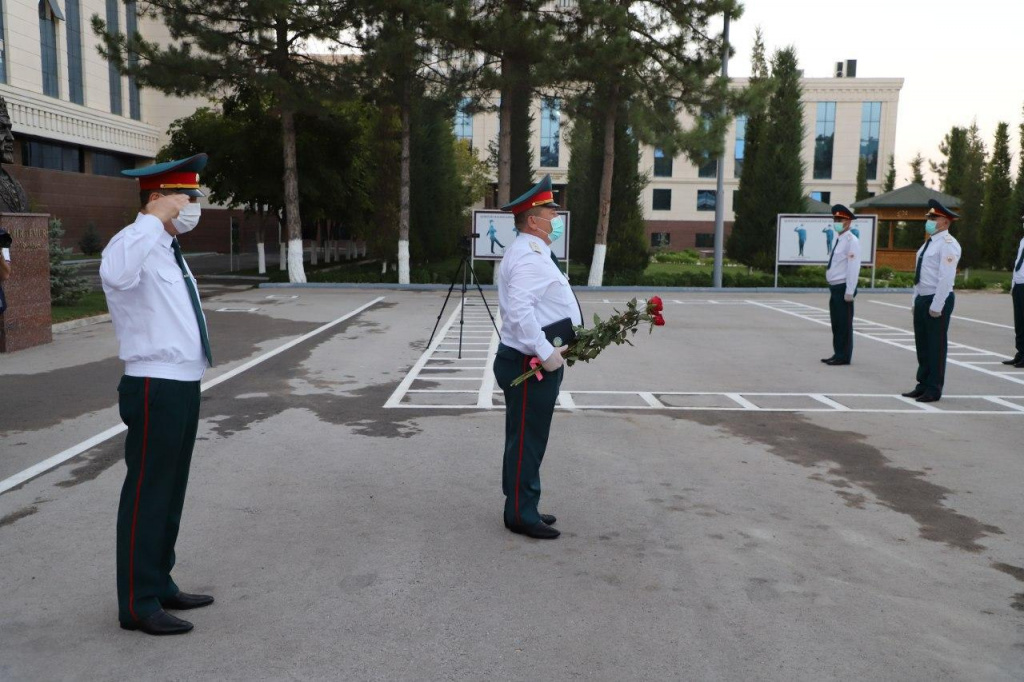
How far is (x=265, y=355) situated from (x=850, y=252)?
802 centimetres

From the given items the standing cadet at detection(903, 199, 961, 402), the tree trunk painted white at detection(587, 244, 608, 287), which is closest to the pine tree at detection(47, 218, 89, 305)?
the standing cadet at detection(903, 199, 961, 402)

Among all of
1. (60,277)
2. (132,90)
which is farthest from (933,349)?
(132,90)

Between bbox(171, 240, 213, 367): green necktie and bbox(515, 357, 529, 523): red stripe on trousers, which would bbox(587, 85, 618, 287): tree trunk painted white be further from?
bbox(171, 240, 213, 367): green necktie

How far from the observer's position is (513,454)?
17.6 feet

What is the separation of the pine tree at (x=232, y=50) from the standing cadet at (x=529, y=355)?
71.0 ft

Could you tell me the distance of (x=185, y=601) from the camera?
4242 millimetres

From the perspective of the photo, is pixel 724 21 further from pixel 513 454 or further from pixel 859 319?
pixel 513 454

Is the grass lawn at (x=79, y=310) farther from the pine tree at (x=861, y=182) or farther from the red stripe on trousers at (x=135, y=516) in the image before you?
the pine tree at (x=861, y=182)

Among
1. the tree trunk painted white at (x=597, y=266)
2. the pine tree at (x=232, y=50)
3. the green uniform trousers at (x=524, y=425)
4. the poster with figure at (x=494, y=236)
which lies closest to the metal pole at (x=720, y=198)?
the tree trunk painted white at (x=597, y=266)

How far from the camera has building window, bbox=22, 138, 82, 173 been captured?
1665 inches

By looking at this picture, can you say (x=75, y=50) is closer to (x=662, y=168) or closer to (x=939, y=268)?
(x=662, y=168)

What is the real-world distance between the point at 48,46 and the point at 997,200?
44.5 m

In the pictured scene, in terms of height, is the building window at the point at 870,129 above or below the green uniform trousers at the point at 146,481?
above

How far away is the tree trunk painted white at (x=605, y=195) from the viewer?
27.8 meters
